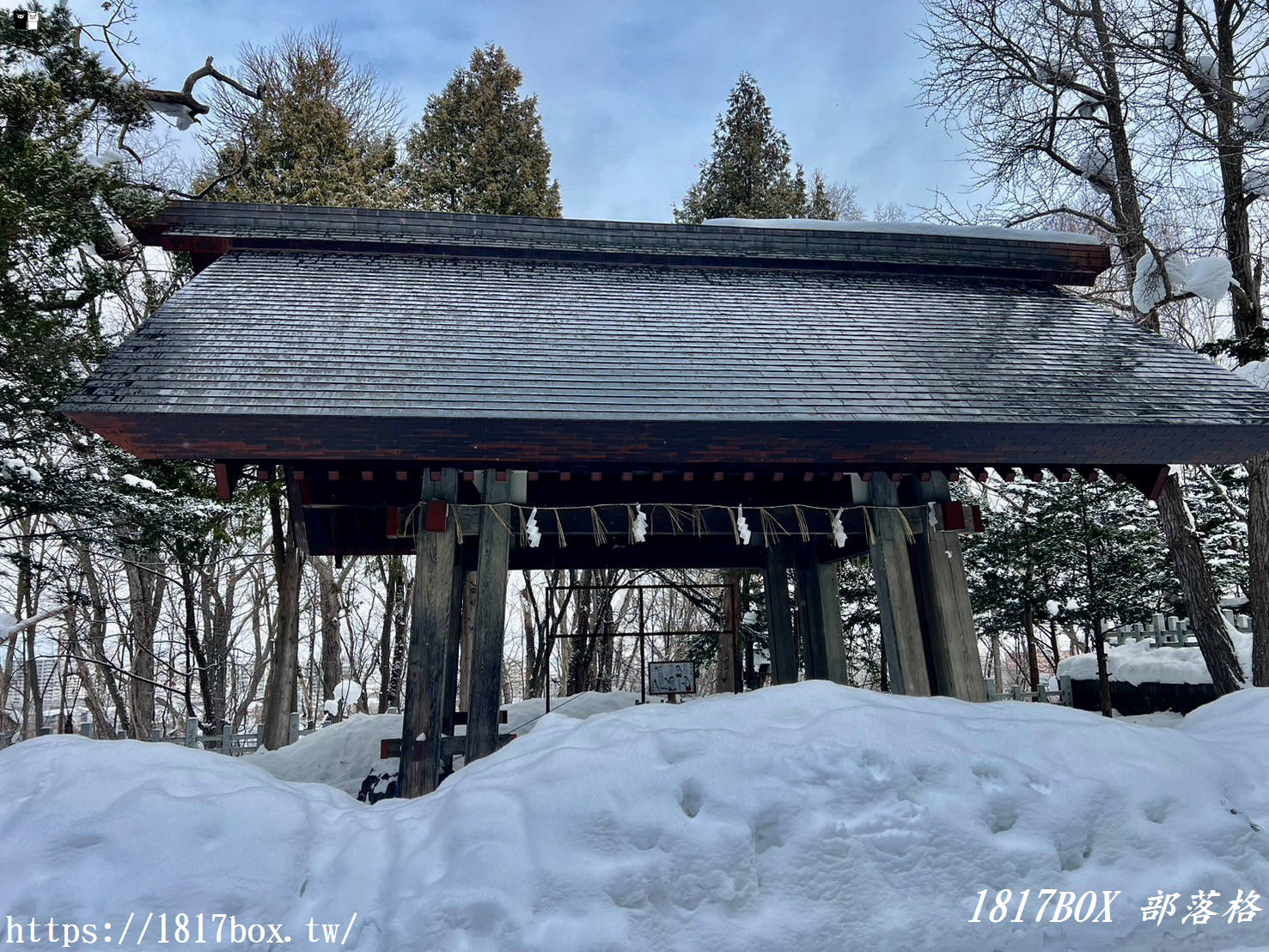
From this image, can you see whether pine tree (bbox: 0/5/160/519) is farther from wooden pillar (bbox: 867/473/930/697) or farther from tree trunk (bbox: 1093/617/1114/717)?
tree trunk (bbox: 1093/617/1114/717)

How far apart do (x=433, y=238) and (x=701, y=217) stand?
13.1 meters

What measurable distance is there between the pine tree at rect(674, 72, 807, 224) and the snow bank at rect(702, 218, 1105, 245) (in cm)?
952

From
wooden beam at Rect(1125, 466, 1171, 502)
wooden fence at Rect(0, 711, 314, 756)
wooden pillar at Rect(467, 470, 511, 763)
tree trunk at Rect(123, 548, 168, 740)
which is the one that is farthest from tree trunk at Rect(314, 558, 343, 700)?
wooden beam at Rect(1125, 466, 1171, 502)

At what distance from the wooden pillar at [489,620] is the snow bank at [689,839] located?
2.49 meters

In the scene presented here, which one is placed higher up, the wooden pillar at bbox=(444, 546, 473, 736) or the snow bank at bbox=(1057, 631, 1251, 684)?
the wooden pillar at bbox=(444, 546, 473, 736)

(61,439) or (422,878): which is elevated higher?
(61,439)

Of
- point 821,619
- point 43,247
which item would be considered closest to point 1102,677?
point 821,619

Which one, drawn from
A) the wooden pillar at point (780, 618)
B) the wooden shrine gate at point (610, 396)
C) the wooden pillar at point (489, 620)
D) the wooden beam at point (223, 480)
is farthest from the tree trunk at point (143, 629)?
the wooden pillar at point (780, 618)

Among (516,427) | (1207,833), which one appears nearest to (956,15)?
(516,427)

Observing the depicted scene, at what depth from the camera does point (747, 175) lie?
1973 centimetres

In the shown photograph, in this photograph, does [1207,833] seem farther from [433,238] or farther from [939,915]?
[433,238]

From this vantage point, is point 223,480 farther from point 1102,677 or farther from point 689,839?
point 1102,677

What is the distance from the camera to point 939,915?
2812 mm

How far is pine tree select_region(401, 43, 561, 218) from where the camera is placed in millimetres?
18328
